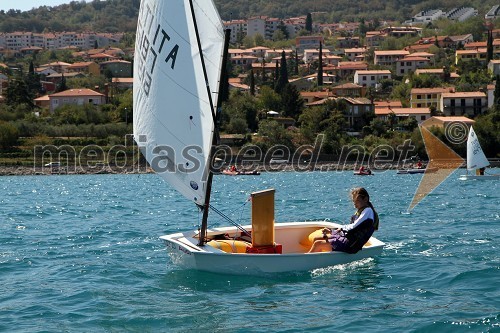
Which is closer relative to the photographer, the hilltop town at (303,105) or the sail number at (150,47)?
the sail number at (150,47)

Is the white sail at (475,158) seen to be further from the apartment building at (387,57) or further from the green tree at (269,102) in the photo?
the apartment building at (387,57)

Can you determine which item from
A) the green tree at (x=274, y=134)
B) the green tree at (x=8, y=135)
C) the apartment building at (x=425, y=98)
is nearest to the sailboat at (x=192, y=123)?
the green tree at (x=274, y=134)

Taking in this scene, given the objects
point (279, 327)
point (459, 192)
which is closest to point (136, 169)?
point (459, 192)

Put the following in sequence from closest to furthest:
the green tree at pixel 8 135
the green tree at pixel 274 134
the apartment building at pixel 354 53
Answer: the green tree at pixel 8 135, the green tree at pixel 274 134, the apartment building at pixel 354 53

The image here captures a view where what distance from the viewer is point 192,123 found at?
14648 mm

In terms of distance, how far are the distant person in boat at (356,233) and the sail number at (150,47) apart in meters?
4.00

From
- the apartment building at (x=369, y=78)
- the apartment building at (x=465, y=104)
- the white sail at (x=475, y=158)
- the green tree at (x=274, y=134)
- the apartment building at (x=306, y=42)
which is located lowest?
the green tree at (x=274, y=134)

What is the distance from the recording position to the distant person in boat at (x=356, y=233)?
14.8 metres

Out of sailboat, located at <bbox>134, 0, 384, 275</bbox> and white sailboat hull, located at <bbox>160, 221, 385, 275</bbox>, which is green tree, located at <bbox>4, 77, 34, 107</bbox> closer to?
sailboat, located at <bbox>134, 0, 384, 275</bbox>

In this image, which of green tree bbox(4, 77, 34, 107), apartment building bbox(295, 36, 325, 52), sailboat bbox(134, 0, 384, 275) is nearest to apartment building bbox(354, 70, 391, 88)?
green tree bbox(4, 77, 34, 107)

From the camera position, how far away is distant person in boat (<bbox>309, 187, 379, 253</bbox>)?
14805mm

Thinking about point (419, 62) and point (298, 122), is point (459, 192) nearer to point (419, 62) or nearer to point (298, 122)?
point (298, 122)

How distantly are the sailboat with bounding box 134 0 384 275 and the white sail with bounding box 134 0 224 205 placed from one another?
15mm

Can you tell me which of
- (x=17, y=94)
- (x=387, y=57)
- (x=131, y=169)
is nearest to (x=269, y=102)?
(x=131, y=169)
